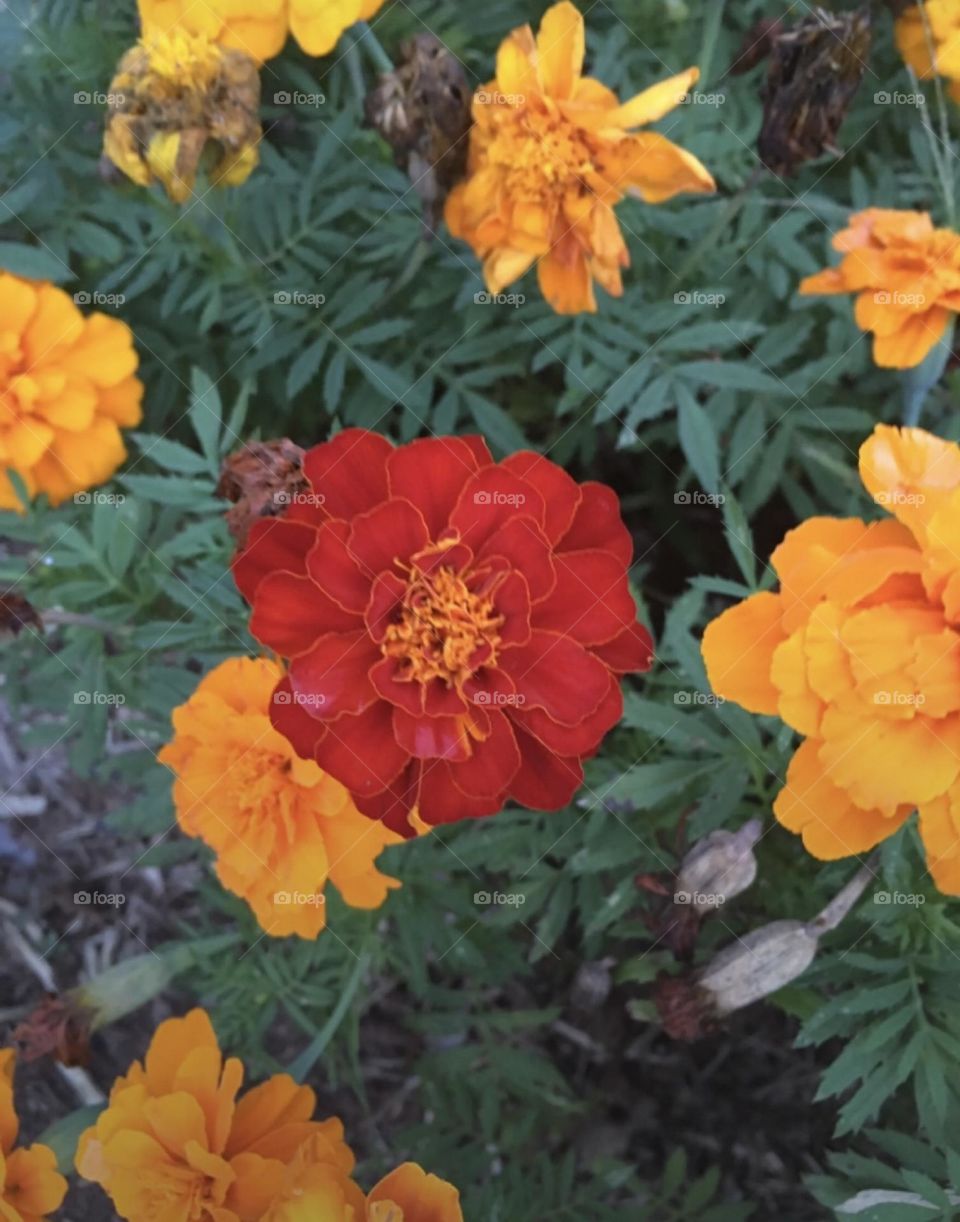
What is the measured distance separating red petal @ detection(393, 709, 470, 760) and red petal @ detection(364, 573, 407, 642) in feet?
0.20

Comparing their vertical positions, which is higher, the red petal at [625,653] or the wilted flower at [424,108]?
the wilted flower at [424,108]

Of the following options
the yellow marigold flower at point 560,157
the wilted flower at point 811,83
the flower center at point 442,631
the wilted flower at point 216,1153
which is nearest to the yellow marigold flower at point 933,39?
the wilted flower at point 811,83

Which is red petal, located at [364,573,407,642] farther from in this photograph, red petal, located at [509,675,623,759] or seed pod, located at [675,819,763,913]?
seed pod, located at [675,819,763,913]

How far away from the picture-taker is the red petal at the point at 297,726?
2.44 ft

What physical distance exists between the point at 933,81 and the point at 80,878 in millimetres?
1653

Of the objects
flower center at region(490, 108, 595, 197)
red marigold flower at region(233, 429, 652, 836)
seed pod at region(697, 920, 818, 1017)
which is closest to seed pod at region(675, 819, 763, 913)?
seed pod at region(697, 920, 818, 1017)

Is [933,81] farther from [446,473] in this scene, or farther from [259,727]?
[259,727]

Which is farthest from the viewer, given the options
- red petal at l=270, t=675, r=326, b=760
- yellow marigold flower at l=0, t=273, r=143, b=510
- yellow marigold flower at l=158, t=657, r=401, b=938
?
yellow marigold flower at l=0, t=273, r=143, b=510

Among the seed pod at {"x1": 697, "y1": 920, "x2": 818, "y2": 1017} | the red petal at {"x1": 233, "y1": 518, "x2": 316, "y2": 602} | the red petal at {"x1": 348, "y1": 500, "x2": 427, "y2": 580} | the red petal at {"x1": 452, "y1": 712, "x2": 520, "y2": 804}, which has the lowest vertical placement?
the seed pod at {"x1": 697, "y1": 920, "x2": 818, "y2": 1017}

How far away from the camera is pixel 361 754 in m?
0.72

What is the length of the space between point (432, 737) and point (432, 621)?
0.08 meters

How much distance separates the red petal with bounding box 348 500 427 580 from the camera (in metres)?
0.71

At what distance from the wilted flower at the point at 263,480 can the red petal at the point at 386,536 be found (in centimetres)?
12

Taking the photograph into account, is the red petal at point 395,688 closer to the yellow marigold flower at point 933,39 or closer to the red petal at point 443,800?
the red petal at point 443,800
